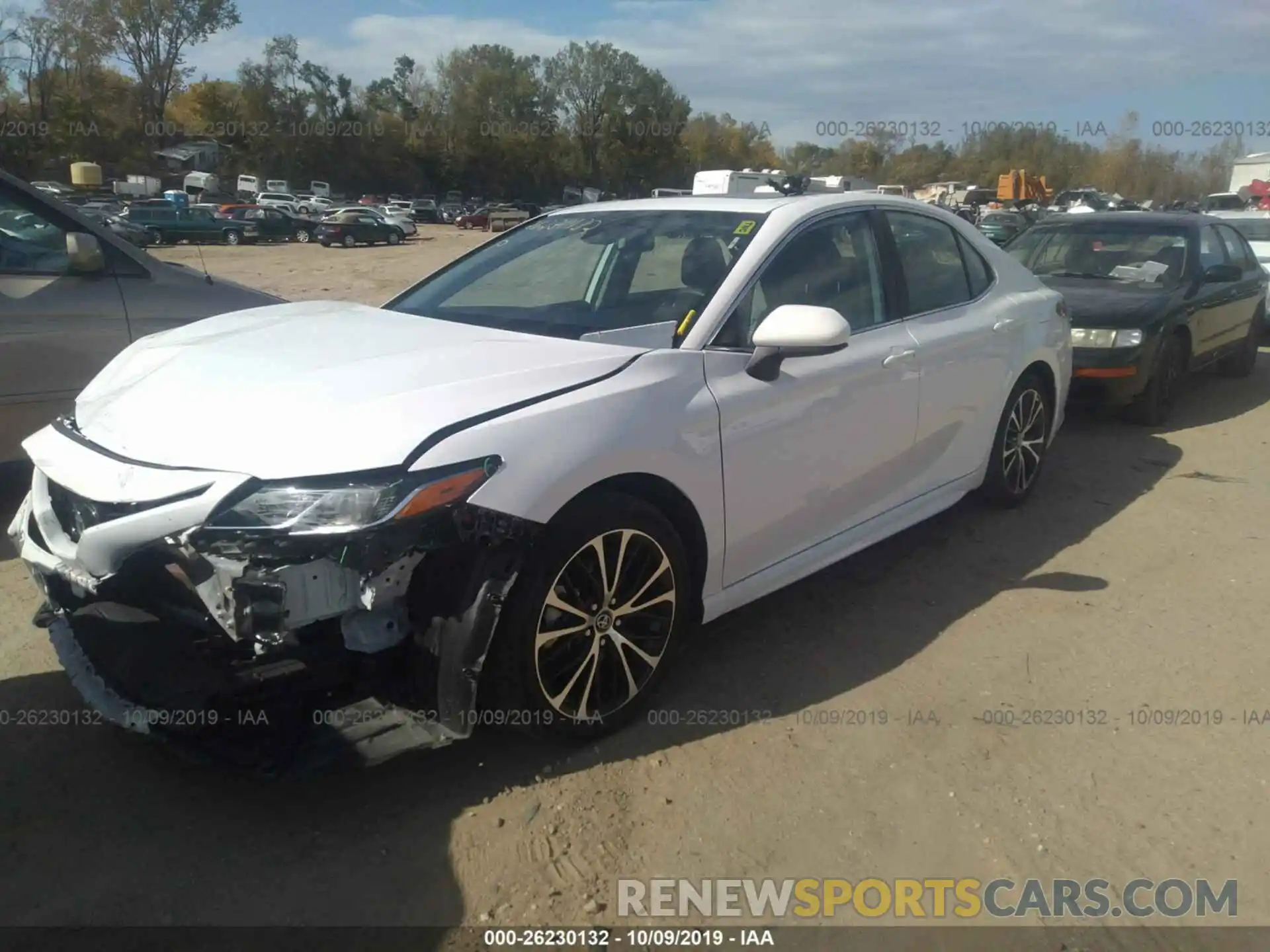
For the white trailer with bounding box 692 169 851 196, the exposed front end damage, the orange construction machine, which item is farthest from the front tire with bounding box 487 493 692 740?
the orange construction machine

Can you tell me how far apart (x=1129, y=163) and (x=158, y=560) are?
2834 inches

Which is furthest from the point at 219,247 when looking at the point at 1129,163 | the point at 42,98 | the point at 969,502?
the point at 1129,163

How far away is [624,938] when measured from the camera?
2443mm

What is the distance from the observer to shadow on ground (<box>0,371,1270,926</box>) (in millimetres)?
2504

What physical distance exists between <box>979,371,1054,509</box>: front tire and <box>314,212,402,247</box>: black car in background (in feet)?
118

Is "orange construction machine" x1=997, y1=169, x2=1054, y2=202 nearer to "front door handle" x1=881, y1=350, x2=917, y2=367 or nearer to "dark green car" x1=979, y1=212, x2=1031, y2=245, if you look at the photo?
"dark green car" x1=979, y1=212, x2=1031, y2=245

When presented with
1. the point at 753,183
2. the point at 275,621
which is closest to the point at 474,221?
the point at 753,183

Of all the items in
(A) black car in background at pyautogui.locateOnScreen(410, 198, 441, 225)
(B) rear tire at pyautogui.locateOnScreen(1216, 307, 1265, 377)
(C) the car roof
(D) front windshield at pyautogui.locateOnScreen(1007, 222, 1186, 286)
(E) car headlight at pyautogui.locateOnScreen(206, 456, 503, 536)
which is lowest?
(B) rear tire at pyautogui.locateOnScreen(1216, 307, 1265, 377)

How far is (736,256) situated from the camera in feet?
12.0

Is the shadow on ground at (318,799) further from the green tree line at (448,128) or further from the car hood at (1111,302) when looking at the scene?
the green tree line at (448,128)

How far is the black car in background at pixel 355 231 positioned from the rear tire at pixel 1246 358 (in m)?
33.6

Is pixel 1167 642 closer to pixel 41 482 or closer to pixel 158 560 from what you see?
pixel 158 560

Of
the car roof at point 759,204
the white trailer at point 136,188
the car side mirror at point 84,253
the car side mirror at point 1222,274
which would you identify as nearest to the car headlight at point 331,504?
the car roof at point 759,204

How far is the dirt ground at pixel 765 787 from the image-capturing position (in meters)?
2.59
